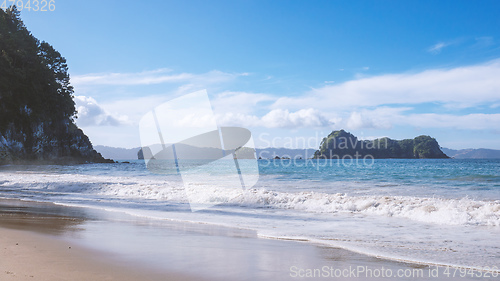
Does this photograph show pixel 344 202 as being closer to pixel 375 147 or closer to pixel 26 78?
pixel 26 78

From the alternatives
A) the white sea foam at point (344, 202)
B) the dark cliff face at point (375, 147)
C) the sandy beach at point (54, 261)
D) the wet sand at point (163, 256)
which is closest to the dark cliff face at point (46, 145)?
the white sea foam at point (344, 202)

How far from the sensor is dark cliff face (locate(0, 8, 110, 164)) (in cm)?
4469

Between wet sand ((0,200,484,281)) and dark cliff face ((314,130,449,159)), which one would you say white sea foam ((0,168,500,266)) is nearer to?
wet sand ((0,200,484,281))

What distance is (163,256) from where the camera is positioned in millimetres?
4391

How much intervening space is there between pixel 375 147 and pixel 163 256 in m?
119

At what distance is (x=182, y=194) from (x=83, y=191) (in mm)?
5417

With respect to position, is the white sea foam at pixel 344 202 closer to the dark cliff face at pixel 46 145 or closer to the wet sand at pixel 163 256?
the wet sand at pixel 163 256

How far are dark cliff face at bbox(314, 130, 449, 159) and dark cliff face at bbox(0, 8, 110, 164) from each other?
72.3 metres

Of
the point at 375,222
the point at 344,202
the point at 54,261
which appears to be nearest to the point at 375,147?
the point at 344,202

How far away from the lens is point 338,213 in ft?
33.4

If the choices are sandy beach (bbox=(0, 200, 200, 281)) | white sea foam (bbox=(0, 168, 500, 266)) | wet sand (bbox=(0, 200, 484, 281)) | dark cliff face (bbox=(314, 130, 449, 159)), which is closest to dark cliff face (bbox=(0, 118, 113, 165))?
white sea foam (bbox=(0, 168, 500, 266))

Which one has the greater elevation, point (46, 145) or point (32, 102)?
point (32, 102)

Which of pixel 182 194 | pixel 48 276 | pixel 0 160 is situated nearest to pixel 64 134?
pixel 0 160

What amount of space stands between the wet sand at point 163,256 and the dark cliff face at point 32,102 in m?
44.6
